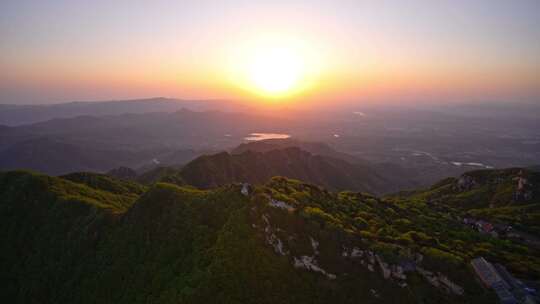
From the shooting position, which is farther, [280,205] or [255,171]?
[255,171]

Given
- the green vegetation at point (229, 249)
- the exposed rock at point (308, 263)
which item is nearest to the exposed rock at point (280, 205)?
the green vegetation at point (229, 249)

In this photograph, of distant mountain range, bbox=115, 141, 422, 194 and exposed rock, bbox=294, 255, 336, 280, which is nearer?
exposed rock, bbox=294, 255, 336, 280

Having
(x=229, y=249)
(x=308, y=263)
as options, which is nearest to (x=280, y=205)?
(x=308, y=263)

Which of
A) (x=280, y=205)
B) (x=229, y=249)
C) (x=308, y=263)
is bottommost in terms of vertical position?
(x=308, y=263)

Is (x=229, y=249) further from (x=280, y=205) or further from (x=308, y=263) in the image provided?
(x=280, y=205)

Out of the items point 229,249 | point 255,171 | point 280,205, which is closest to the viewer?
point 229,249

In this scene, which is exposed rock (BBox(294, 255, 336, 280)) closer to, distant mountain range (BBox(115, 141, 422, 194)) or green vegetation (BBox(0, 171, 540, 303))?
green vegetation (BBox(0, 171, 540, 303))

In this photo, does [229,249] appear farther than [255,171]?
No

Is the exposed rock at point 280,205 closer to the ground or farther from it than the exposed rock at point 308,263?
farther from it

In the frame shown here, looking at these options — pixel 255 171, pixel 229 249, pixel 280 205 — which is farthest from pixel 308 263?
pixel 255 171

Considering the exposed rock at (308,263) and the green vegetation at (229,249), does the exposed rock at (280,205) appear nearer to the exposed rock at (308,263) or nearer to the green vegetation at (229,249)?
the green vegetation at (229,249)

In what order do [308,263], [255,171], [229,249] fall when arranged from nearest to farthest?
[229,249]
[308,263]
[255,171]

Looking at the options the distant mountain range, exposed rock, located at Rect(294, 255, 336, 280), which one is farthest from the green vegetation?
the distant mountain range

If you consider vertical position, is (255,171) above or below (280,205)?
below
